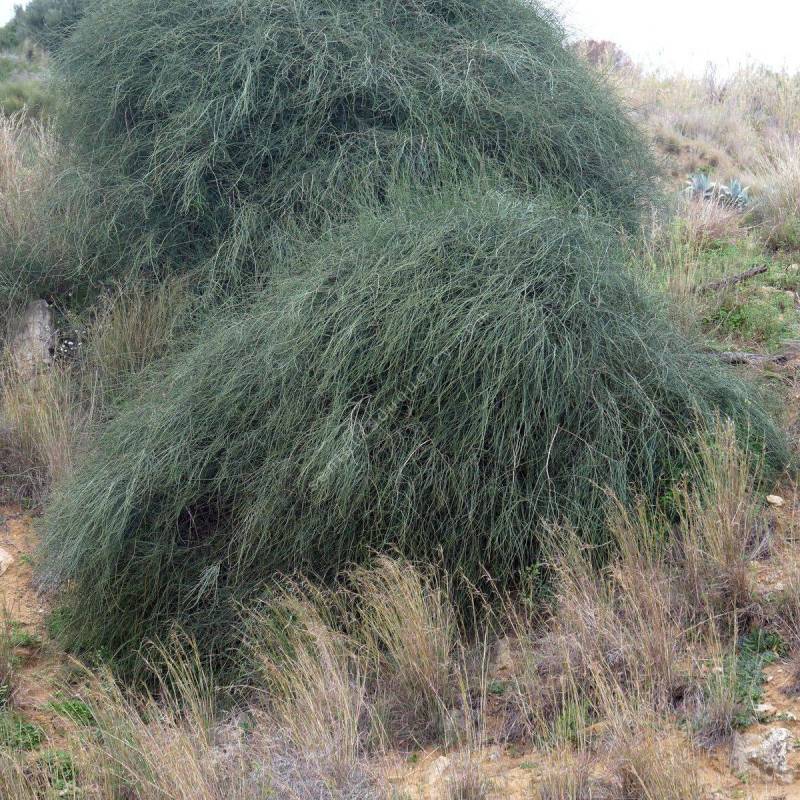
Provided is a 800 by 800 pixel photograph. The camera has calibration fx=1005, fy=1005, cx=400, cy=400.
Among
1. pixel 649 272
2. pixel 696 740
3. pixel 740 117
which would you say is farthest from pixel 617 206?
pixel 740 117

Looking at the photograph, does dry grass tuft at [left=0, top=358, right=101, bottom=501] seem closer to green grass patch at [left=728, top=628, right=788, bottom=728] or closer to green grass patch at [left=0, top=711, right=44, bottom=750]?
green grass patch at [left=0, top=711, right=44, bottom=750]

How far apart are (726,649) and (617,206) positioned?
4.09 metres

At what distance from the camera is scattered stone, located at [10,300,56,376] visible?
667 cm

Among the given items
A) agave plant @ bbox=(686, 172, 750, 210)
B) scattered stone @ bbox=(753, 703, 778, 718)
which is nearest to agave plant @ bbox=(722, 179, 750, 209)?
agave plant @ bbox=(686, 172, 750, 210)

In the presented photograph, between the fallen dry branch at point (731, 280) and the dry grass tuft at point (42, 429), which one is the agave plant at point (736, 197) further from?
the dry grass tuft at point (42, 429)

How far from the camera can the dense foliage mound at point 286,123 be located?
20.1ft

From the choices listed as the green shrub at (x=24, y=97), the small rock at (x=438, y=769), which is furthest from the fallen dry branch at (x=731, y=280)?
the green shrub at (x=24, y=97)

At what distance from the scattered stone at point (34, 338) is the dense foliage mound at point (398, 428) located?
78.6 inches

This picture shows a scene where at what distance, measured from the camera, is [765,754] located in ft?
9.73

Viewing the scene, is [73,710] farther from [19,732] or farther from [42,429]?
[42,429]

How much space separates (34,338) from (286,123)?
89.7 inches

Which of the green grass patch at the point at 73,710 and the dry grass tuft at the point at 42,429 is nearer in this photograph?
the green grass patch at the point at 73,710

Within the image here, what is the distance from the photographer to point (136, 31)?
6.61m

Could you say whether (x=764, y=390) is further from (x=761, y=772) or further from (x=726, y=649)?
(x=761, y=772)
